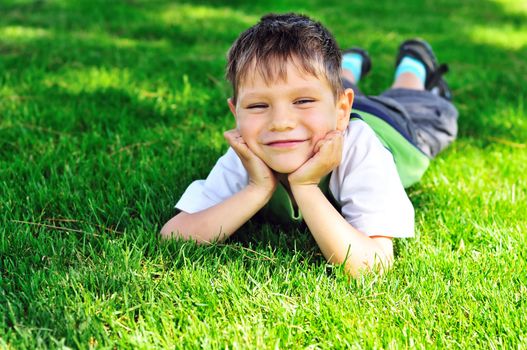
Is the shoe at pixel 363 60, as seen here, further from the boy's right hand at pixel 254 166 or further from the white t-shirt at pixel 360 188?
the boy's right hand at pixel 254 166

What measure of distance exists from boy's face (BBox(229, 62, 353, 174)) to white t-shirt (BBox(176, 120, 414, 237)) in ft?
0.64

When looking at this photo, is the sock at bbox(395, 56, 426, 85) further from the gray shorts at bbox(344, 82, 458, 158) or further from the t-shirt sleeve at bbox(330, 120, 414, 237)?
the t-shirt sleeve at bbox(330, 120, 414, 237)

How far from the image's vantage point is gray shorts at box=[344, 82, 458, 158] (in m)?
3.20

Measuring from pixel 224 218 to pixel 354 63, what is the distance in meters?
2.43

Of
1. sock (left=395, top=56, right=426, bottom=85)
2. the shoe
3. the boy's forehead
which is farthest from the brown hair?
the shoe

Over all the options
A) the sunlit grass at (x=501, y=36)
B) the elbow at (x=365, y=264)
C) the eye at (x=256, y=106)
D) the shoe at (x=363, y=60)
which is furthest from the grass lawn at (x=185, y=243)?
the sunlit grass at (x=501, y=36)

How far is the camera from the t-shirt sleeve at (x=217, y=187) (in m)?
2.47

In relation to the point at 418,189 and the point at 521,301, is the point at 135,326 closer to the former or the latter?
the point at 521,301

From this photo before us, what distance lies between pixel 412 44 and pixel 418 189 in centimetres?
172

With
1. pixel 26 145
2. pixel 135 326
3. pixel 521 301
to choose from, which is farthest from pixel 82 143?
pixel 521 301

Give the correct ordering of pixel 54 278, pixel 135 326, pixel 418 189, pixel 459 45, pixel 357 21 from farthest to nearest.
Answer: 1. pixel 357 21
2. pixel 459 45
3. pixel 418 189
4. pixel 54 278
5. pixel 135 326

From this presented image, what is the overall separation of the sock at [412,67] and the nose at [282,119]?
89.1 inches

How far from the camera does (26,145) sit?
328 cm

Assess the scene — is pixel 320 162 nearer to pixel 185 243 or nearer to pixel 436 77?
pixel 185 243
